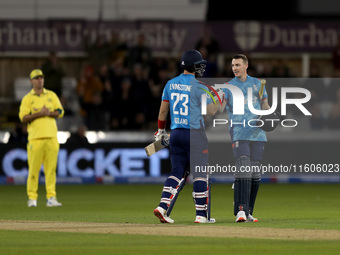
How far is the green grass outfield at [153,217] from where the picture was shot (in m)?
10.2

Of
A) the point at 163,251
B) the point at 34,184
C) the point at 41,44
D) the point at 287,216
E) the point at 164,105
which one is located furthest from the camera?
the point at 41,44

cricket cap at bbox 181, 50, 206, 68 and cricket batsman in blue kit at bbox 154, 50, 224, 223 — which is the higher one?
cricket cap at bbox 181, 50, 206, 68

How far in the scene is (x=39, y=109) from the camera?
56.7ft

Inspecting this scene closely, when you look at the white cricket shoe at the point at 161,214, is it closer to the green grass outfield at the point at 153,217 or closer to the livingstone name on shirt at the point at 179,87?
the green grass outfield at the point at 153,217

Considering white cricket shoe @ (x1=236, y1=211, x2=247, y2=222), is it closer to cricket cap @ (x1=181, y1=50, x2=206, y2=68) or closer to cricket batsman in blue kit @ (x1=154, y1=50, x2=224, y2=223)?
cricket batsman in blue kit @ (x1=154, y1=50, x2=224, y2=223)

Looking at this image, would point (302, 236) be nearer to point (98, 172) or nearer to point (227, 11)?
point (98, 172)

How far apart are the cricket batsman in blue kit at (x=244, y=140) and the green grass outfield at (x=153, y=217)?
0.40 m

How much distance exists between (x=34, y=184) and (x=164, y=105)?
5.41 metres

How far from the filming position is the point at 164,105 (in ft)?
41.5

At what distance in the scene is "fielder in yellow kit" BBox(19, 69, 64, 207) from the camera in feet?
56.4

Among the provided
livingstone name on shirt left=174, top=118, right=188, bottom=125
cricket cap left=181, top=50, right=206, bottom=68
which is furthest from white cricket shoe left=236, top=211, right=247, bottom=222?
cricket cap left=181, top=50, right=206, bottom=68

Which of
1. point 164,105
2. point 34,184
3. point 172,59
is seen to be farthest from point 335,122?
point 164,105

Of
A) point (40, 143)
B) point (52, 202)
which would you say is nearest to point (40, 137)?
point (40, 143)

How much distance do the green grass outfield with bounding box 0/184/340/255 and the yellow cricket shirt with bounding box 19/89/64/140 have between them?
1.36m
